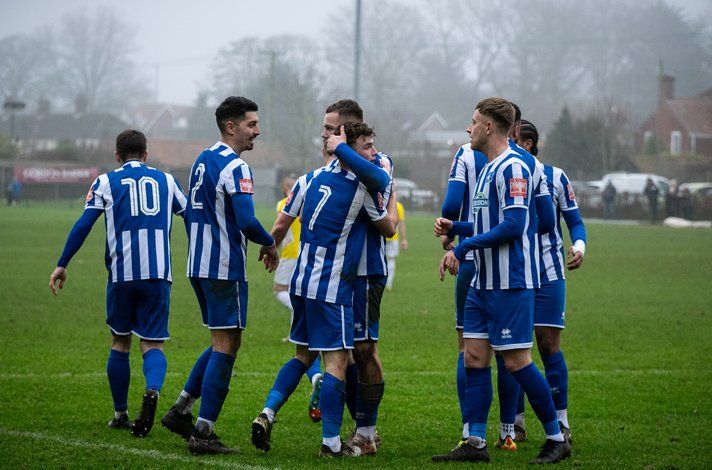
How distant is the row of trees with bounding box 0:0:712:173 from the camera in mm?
86375

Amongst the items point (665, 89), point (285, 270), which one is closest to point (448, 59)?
point (665, 89)

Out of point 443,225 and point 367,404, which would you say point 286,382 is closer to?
point 367,404

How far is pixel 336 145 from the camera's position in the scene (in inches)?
257

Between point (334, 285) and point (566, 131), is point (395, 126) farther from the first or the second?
point (334, 285)

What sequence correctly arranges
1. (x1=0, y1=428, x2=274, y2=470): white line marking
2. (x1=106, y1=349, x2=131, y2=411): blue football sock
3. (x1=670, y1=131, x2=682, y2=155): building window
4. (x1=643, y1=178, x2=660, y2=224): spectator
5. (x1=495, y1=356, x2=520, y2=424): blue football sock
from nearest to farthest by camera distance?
(x1=0, y1=428, x2=274, y2=470): white line marking < (x1=495, y1=356, x2=520, y2=424): blue football sock < (x1=106, y1=349, x2=131, y2=411): blue football sock < (x1=643, y1=178, x2=660, y2=224): spectator < (x1=670, y1=131, x2=682, y2=155): building window

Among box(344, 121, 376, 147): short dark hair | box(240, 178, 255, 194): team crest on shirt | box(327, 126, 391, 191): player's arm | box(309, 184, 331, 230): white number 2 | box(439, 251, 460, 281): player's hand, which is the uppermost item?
box(344, 121, 376, 147): short dark hair

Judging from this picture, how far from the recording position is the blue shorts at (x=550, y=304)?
7188 millimetres

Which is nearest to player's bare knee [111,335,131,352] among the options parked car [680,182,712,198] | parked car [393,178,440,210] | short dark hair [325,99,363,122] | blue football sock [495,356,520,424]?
short dark hair [325,99,363,122]

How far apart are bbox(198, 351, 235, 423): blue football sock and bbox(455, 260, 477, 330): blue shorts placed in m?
1.61

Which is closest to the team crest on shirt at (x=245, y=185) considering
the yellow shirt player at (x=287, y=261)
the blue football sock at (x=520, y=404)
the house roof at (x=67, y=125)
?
the blue football sock at (x=520, y=404)

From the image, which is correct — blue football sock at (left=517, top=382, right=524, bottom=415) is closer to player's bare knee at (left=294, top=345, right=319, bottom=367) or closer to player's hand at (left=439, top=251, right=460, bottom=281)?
player's hand at (left=439, top=251, right=460, bottom=281)

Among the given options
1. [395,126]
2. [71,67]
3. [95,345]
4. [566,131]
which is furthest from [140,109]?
[95,345]

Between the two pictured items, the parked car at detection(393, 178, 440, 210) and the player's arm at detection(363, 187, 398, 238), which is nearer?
the player's arm at detection(363, 187, 398, 238)

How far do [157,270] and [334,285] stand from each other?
1.45 m
